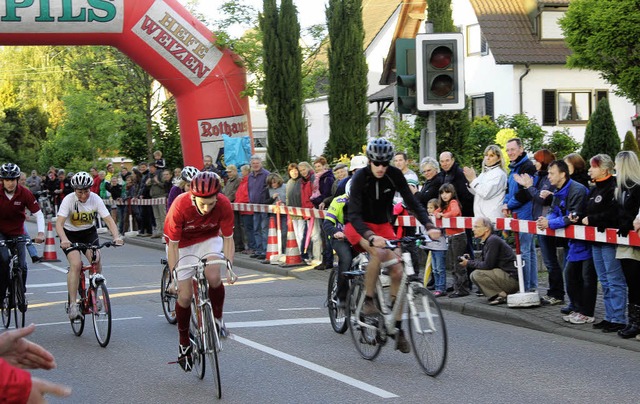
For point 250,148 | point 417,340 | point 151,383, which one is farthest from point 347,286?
point 250,148

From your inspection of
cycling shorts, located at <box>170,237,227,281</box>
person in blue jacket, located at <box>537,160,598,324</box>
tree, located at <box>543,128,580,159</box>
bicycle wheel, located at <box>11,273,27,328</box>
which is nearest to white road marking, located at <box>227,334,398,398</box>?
cycling shorts, located at <box>170,237,227,281</box>

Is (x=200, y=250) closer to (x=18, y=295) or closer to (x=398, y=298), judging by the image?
(x=398, y=298)

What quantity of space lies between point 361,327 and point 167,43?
16.5 metres

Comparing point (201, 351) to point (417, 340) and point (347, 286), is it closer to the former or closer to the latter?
point (417, 340)

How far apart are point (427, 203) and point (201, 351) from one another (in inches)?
264

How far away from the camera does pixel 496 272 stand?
12.6 m

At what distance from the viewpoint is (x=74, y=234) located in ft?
38.8

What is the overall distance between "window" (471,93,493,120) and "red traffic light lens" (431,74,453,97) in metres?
27.2

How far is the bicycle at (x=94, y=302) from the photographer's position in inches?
421

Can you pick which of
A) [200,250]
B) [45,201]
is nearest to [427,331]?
[200,250]

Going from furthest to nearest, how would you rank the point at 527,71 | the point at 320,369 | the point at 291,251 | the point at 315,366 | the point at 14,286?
1. the point at 527,71
2. the point at 291,251
3. the point at 14,286
4. the point at 315,366
5. the point at 320,369

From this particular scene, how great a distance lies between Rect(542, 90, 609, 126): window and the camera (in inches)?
1598

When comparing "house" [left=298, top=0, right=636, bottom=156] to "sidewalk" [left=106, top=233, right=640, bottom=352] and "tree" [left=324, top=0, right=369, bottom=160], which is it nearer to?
"tree" [left=324, top=0, right=369, bottom=160]

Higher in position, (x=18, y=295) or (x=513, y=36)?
(x=513, y=36)
